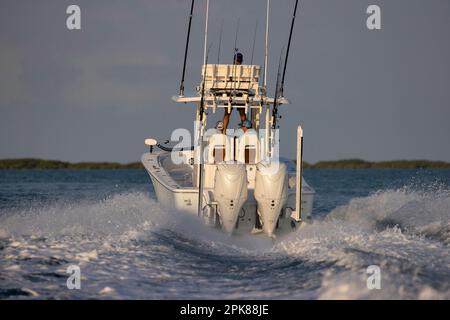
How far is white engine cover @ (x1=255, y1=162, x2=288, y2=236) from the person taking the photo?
11688mm

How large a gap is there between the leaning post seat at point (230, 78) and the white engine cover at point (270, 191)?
2.29 meters

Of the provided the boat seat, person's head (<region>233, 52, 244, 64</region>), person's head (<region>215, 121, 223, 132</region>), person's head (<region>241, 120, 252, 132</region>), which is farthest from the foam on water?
person's head (<region>233, 52, 244, 64</region>)

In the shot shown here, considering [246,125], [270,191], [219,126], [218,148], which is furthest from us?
[219,126]

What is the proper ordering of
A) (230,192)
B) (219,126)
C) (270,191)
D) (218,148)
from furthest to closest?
1. (219,126)
2. (218,148)
3. (270,191)
4. (230,192)

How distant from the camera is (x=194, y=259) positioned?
31.1 ft

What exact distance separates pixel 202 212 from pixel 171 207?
91 centimetres

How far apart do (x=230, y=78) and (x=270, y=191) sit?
2.91 m

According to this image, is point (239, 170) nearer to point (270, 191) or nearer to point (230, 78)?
point (270, 191)

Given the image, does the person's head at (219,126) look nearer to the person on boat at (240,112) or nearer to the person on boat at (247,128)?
the person on boat at (240,112)

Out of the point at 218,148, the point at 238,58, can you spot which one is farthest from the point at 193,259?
the point at 238,58

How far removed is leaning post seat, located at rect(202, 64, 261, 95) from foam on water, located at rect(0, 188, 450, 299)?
2.51m

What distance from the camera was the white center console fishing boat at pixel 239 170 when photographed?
1170 centimetres
